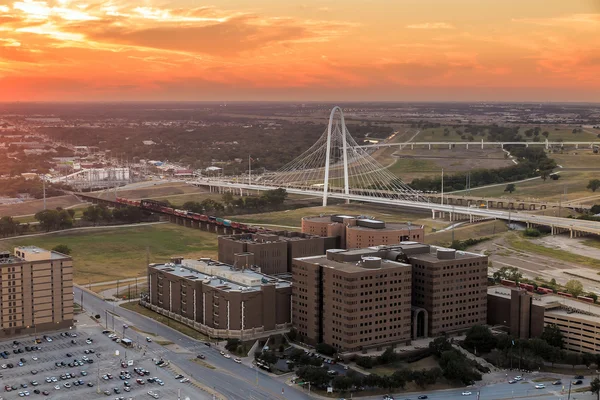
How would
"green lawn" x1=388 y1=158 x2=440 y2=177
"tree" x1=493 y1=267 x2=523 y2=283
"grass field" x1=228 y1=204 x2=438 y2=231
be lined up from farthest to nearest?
"green lawn" x1=388 y1=158 x2=440 y2=177, "grass field" x1=228 y1=204 x2=438 y2=231, "tree" x1=493 y1=267 x2=523 y2=283

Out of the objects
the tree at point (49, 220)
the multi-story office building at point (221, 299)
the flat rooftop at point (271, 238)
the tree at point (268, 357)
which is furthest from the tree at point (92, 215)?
the tree at point (268, 357)

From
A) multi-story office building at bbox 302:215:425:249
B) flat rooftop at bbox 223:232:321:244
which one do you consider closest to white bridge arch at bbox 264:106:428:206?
multi-story office building at bbox 302:215:425:249

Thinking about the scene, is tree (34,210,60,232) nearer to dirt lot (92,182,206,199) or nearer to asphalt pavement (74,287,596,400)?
dirt lot (92,182,206,199)

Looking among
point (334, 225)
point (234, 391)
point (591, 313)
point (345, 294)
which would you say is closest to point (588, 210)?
point (334, 225)

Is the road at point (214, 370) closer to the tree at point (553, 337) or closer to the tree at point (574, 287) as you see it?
the tree at point (553, 337)

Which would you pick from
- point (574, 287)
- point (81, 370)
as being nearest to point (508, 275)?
point (574, 287)

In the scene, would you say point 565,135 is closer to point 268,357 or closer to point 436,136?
point 436,136
